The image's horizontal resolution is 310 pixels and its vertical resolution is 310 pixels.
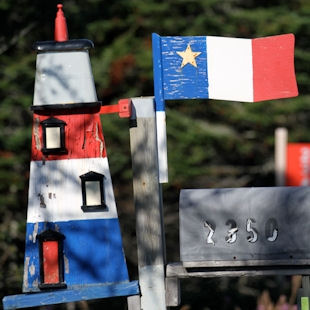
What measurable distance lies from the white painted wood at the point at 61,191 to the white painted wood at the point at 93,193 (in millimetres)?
39

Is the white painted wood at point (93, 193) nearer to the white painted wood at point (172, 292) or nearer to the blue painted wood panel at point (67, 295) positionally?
the blue painted wood panel at point (67, 295)

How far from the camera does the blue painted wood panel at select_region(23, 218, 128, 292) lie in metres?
4.68

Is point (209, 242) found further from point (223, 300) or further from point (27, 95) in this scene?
point (27, 95)

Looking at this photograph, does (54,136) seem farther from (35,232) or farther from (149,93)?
(149,93)

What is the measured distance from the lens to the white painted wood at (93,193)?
4707mm

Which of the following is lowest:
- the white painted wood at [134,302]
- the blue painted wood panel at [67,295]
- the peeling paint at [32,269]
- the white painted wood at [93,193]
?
the white painted wood at [134,302]

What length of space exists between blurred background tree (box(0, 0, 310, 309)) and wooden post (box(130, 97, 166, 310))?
19.7ft

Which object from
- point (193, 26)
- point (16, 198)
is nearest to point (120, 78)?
point (193, 26)

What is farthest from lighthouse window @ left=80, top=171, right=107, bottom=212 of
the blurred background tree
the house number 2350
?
the blurred background tree

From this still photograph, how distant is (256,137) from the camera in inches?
610

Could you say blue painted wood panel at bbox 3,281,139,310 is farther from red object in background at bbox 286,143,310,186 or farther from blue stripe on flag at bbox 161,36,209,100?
red object in background at bbox 286,143,310,186

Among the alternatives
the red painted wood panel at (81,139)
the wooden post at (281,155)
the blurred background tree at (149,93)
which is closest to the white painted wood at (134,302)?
the red painted wood panel at (81,139)

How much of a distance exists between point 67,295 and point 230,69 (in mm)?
1522

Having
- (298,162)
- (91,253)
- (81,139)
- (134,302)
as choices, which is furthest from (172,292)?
(298,162)
